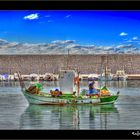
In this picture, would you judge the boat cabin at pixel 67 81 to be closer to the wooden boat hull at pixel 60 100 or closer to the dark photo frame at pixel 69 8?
the wooden boat hull at pixel 60 100

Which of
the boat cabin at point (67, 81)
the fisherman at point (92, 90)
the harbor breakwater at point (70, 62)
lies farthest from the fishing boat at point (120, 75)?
the boat cabin at point (67, 81)

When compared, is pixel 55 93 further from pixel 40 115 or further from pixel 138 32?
pixel 138 32

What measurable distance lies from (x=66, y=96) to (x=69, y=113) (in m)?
0.13

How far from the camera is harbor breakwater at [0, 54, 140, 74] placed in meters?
4.55

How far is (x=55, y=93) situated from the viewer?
460 cm

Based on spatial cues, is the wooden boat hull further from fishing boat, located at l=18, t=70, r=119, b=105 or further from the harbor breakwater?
the harbor breakwater

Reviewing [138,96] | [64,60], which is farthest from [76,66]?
[138,96]

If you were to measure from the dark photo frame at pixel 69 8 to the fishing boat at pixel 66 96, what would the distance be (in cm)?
25

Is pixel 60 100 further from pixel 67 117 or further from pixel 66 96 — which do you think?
pixel 67 117

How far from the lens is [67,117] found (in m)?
4.48

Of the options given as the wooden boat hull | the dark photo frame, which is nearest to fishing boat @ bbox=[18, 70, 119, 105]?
the wooden boat hull

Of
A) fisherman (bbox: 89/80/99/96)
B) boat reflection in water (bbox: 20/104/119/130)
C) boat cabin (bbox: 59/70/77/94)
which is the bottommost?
boat reflection in water (bbox: 20/104/119/130)

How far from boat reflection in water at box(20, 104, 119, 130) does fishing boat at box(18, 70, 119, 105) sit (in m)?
0.04

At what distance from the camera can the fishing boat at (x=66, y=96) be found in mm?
4574
